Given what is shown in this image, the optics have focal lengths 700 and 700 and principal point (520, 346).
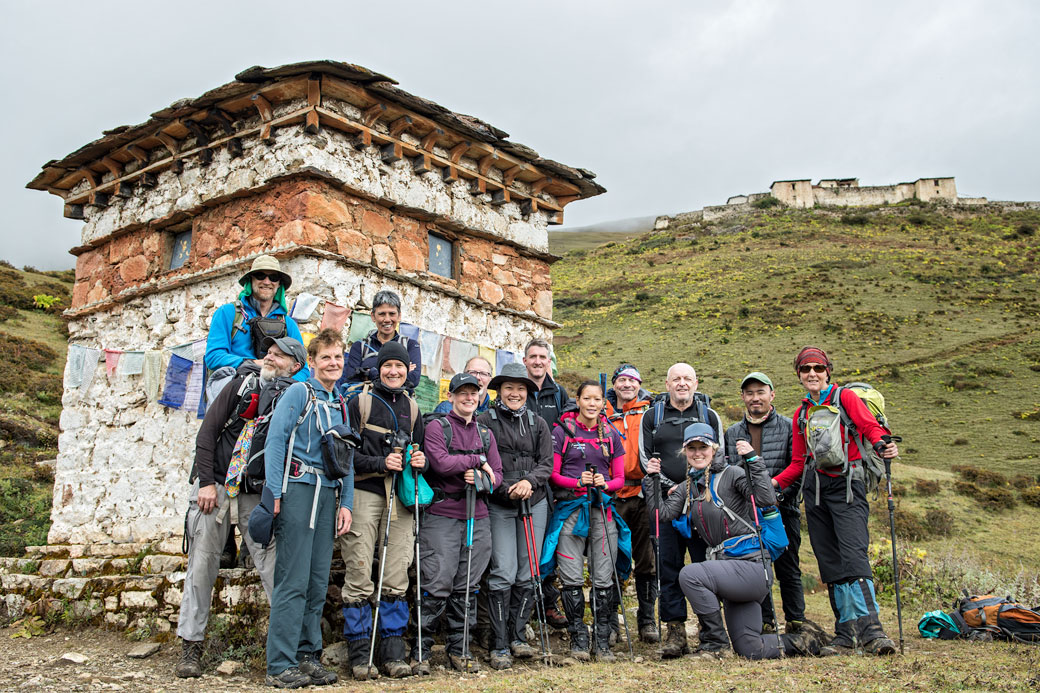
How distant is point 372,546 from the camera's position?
16.2 feet

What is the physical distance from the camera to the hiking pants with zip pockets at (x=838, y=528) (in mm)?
5133

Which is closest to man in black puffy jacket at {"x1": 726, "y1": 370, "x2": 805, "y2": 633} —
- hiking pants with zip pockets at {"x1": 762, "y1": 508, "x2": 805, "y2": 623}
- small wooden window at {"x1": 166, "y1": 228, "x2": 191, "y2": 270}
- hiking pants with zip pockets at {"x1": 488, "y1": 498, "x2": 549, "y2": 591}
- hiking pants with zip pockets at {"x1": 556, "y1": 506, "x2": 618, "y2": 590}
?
hiking pants with zip pockets at {"x1": 762, "y1": 508, "x2": 805, "y2": 623}

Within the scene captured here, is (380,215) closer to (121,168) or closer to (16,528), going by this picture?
(121,168)

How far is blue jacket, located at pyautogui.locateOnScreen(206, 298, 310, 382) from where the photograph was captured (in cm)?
523

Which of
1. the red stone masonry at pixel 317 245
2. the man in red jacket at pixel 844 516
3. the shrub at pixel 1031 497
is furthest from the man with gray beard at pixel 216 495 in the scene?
the shrub at pixel 1031 497

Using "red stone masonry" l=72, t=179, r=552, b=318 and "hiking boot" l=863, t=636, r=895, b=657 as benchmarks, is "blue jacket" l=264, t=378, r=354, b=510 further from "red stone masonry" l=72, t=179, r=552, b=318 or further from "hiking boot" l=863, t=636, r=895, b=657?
"hiking boot" l=863, t=636, r=895, b=657

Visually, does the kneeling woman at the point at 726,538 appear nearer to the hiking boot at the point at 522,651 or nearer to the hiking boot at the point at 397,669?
the hiking boot at the point at 522,651

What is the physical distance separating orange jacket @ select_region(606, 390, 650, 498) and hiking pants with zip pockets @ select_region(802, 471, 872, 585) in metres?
1.34

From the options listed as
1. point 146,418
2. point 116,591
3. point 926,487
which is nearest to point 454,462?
point 116,591

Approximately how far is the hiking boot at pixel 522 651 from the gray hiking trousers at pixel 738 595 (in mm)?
1232

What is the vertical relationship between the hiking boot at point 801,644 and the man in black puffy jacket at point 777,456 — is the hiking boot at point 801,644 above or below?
below

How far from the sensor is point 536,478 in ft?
17.5

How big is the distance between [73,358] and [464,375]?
5013 mm

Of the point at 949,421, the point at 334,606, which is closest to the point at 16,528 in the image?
the point at 334,606
